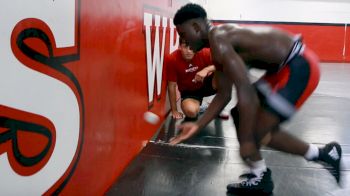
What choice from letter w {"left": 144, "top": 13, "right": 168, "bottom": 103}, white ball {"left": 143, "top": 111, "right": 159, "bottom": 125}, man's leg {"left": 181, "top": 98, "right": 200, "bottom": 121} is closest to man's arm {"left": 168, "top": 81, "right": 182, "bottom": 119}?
man's leg {"left": 181, "top": 98, "right": 200, "bottom": 121}

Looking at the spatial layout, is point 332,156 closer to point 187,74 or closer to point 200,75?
point 200,75

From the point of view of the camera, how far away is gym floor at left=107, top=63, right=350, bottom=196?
2004mm

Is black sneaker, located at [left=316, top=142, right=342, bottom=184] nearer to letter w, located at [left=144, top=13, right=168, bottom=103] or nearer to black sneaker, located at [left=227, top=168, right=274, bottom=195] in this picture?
black sneaker, located at [left=227, top=168, right=274, bottom=195]

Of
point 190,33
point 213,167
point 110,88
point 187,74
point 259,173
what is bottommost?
point 213,167

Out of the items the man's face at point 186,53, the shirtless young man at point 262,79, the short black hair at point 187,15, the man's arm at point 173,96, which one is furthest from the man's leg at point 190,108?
the short black hair at point 187,15

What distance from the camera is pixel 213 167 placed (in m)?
2.36

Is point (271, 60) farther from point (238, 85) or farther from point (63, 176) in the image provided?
point (63, 176)

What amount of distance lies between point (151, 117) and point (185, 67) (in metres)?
0.81

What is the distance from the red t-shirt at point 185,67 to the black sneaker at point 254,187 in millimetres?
1780

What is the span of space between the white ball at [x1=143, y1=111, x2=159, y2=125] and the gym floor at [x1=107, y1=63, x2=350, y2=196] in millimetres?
117

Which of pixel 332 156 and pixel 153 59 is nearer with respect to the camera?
pixel 332 156

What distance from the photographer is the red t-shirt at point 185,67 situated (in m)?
3.63

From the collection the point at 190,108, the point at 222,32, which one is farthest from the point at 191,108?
the point at 222,32

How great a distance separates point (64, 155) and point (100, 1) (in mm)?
767
